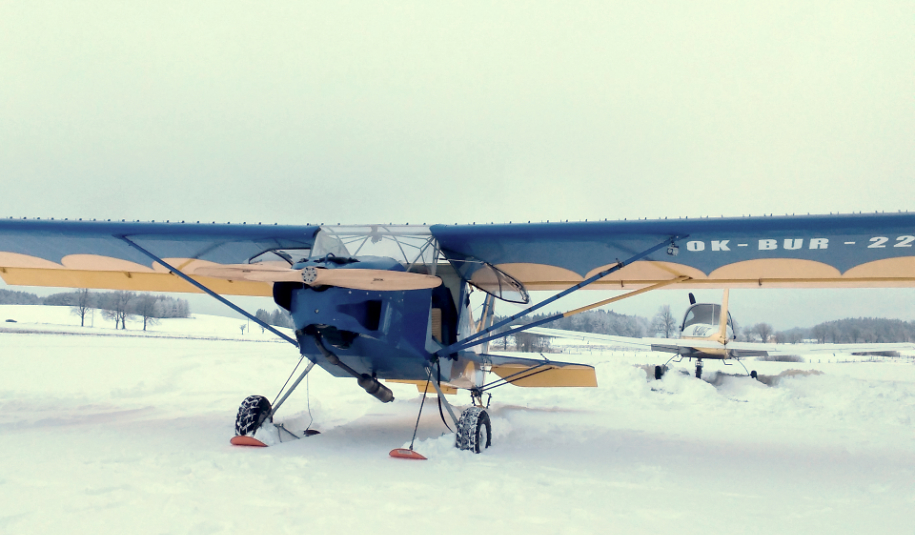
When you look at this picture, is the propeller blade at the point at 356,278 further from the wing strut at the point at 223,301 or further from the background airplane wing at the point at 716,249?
the wing strut at the point at 223,301

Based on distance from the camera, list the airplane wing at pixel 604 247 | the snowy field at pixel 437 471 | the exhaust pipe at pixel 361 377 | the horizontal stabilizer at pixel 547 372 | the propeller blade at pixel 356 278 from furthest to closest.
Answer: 1. the horizontal stabilizer at pixel 547 372
2. the airplane wing at pixel 604 247
3. the exhaust pipe at pixel 361 377
4. the propeller blade at pixel 356 278
5. the snowy field at pixel 437 471

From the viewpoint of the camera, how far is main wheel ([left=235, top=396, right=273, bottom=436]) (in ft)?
17.1

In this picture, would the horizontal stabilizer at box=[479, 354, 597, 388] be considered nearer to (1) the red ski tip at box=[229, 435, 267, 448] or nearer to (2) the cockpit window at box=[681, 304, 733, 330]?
(1) the red ski tip at box=[229, 435, 267, 448]

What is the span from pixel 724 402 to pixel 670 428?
4.74 m

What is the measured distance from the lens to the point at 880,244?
5.18 meters

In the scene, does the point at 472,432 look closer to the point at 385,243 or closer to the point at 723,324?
the point at 385,243

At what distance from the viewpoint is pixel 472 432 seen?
16.4ft

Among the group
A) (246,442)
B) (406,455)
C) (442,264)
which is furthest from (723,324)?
(246,442)

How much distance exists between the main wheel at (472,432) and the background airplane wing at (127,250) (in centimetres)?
249

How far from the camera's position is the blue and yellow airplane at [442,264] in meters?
4.58

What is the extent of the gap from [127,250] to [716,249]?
712 centimetres

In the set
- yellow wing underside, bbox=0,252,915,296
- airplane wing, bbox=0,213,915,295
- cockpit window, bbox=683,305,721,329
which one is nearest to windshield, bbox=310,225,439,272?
airplane wing, bbox=0,213,915,295

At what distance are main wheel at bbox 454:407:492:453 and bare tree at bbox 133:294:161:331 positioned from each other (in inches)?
2566

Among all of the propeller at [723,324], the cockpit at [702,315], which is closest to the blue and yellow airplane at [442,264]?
the propeller at [723,324]
